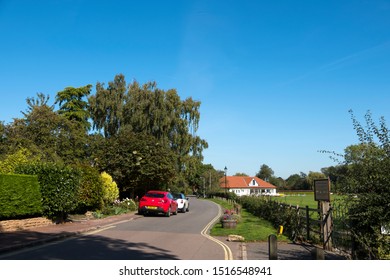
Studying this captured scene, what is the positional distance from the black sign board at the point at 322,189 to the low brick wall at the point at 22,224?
11351 millimetres

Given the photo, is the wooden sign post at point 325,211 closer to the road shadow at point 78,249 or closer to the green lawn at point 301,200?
the green lawn at point 301,200

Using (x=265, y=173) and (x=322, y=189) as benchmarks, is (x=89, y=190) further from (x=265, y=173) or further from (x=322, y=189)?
(x=265, y=173)

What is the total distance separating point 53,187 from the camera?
54.8 ft

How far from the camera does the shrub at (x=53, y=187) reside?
1655 cm

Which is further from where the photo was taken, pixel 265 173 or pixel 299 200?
pixel 265 173

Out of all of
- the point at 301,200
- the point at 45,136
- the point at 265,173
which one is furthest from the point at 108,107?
the point at 265,173

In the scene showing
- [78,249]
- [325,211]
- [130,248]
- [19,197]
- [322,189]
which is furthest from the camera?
[19,197]

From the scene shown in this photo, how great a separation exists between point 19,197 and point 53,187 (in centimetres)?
221

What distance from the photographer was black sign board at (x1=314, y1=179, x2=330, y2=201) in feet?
37.8

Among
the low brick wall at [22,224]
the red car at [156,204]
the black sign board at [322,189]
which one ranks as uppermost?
the black sign board at [322,189]

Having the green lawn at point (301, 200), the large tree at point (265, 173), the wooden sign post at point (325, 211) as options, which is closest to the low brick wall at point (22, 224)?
the wooden sign post at point (325, 211)

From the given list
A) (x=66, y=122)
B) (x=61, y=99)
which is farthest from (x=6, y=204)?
(x=61, y=99)

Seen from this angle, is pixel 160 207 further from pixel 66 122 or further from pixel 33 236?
pixel 66 122
